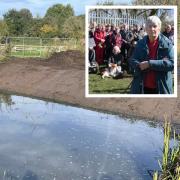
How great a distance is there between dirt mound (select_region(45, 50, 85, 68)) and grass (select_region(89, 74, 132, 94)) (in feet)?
60.6

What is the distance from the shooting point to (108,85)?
2.74 metres

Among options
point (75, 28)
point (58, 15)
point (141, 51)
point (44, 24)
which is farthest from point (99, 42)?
point (58, 15)

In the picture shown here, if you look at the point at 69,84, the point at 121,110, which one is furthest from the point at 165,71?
the point at 69,84

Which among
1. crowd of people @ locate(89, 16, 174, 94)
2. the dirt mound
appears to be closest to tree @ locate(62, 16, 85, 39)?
the dirt mound

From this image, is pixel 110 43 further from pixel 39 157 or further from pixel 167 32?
pixel 39 157

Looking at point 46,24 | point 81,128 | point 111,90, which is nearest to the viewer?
point 111,90

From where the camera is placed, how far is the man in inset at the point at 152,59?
2.31 meters

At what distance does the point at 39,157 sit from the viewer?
8023 mm

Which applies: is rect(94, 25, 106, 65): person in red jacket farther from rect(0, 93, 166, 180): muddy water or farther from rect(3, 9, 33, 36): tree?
rect(3, 9, 33, 36): tree

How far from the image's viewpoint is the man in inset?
231 cm

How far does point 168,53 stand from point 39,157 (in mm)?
5962

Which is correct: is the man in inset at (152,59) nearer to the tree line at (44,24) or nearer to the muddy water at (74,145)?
the muddy water at (74,145)

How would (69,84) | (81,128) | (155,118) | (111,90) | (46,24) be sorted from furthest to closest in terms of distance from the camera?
(46,24), (69,84), (155,118), (81,128), (111,90)

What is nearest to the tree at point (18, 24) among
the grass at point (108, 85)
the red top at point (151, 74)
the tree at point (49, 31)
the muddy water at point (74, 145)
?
the tree at point (49, 31)
